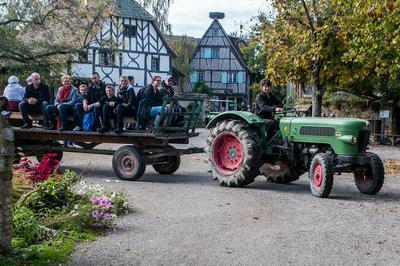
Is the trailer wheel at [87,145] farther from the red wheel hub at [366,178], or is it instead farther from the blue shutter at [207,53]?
the blue shutter at [207,53]

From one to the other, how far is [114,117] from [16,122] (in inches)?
106

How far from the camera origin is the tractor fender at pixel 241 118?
11824mm

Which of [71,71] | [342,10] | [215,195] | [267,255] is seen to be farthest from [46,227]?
[71,71]

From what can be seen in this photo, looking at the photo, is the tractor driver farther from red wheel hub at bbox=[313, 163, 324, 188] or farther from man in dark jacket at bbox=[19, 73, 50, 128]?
man in dark jacket at bbox=[19, 73, 50, 128]

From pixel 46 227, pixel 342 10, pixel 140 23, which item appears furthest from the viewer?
pixel 140 23

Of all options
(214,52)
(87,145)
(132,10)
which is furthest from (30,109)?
(214,52)

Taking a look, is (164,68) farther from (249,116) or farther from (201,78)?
(249,116)

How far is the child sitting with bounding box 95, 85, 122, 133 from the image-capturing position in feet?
41.8

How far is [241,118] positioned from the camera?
12188 mm

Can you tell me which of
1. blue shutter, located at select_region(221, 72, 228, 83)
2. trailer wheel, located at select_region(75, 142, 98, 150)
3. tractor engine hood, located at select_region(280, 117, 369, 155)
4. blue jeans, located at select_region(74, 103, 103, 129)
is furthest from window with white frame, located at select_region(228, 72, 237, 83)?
tractor engine hood, located at select_region(280, 117, 369, 155)

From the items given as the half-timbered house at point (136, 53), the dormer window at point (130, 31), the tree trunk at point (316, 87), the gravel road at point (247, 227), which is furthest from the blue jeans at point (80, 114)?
the dormer window at point (130, 31)

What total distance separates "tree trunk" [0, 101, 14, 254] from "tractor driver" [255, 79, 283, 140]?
6.82 meters

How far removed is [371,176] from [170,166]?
180 inches

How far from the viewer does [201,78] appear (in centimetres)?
6838
